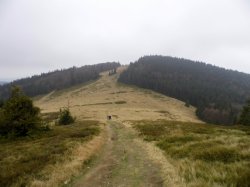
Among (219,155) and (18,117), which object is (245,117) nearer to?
(18,117)

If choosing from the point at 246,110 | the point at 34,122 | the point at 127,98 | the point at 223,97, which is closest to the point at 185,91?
the point at 223,97

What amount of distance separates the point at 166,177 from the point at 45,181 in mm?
6024

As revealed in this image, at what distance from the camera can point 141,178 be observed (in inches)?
569

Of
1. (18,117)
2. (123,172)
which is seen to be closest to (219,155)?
(123,172)

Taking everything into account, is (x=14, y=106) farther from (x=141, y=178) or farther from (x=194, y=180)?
(x=194, y=180)

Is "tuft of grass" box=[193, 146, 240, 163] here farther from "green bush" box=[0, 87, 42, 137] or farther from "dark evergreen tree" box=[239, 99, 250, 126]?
"dark evergreen tree" box=[239, 99, 250, 126]

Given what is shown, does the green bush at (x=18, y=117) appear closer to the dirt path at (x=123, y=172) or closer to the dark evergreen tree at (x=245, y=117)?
the dirt path at (x=123, y=172)

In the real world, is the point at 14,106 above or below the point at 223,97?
above

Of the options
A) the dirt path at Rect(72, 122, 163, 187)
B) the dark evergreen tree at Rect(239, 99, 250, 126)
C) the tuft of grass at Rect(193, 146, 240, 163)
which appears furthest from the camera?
the dark evergreen tree at Rect(239, 99, 250, 126)

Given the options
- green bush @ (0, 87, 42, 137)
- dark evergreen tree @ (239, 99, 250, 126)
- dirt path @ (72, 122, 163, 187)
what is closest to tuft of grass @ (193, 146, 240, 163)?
dirt path @ (72, 122, 163, 187)

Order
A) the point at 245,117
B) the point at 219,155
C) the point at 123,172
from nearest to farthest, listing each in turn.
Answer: the point at 123,172 → the point at 219,155 → the point at 245,117

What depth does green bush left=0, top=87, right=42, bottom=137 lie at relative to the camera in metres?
34.1

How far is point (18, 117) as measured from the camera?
3444 cm

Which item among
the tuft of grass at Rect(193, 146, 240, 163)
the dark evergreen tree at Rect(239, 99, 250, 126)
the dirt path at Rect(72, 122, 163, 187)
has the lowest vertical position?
the dark evergreen tree at Rect(239, 99, 250, 126)
